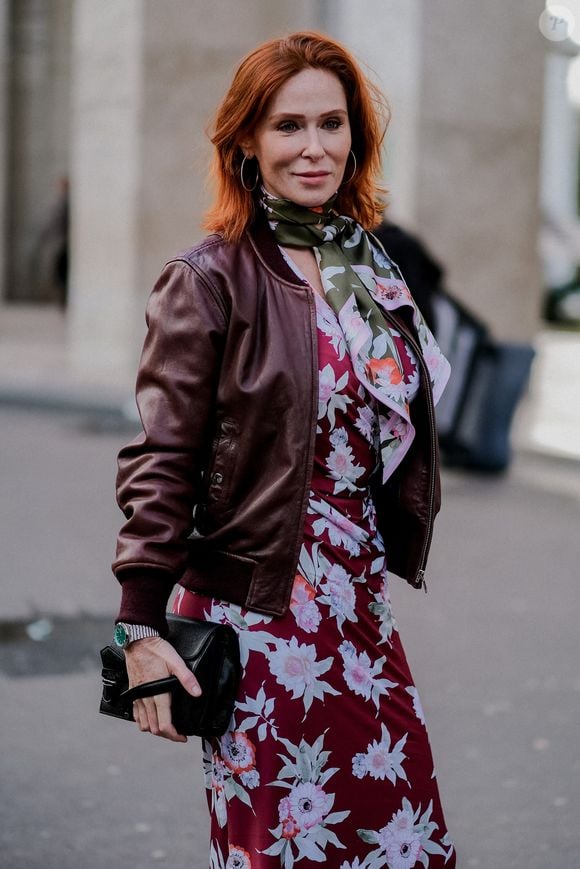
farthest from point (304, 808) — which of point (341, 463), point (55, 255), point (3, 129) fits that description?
point (3, 129)

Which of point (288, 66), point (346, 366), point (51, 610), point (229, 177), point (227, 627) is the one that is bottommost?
point (51, 610)

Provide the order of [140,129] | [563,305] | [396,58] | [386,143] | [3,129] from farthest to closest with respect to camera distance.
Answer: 1. [3,129]
2. [563,305]
3. [140,129]
4. [396,58]
5. [386,143]

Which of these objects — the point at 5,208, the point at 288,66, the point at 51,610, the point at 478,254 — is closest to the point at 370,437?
the point at 288,66

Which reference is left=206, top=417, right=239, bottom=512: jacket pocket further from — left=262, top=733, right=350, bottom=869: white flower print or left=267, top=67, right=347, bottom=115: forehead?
left=267, top=67, right=347, bottom=115: forehead

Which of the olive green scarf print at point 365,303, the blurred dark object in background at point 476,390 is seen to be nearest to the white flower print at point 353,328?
the olive green scarf print at point 365,303

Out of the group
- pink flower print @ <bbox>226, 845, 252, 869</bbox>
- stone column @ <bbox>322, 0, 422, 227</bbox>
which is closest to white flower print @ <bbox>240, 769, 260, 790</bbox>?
pink flower print @ <bbox>226, 845, 252, 869</bbox>

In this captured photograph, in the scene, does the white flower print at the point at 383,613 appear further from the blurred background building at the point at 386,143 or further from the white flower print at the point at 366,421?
the blurred background building at the point at 386,143

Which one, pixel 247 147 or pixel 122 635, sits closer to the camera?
pixel 122 635

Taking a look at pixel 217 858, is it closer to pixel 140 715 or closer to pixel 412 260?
pixel 140 715

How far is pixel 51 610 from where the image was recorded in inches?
262

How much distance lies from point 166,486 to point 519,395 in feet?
27.4

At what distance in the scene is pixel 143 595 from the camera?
2.57 m

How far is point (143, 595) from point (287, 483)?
0.30 m

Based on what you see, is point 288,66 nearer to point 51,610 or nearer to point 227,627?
point 227,627
